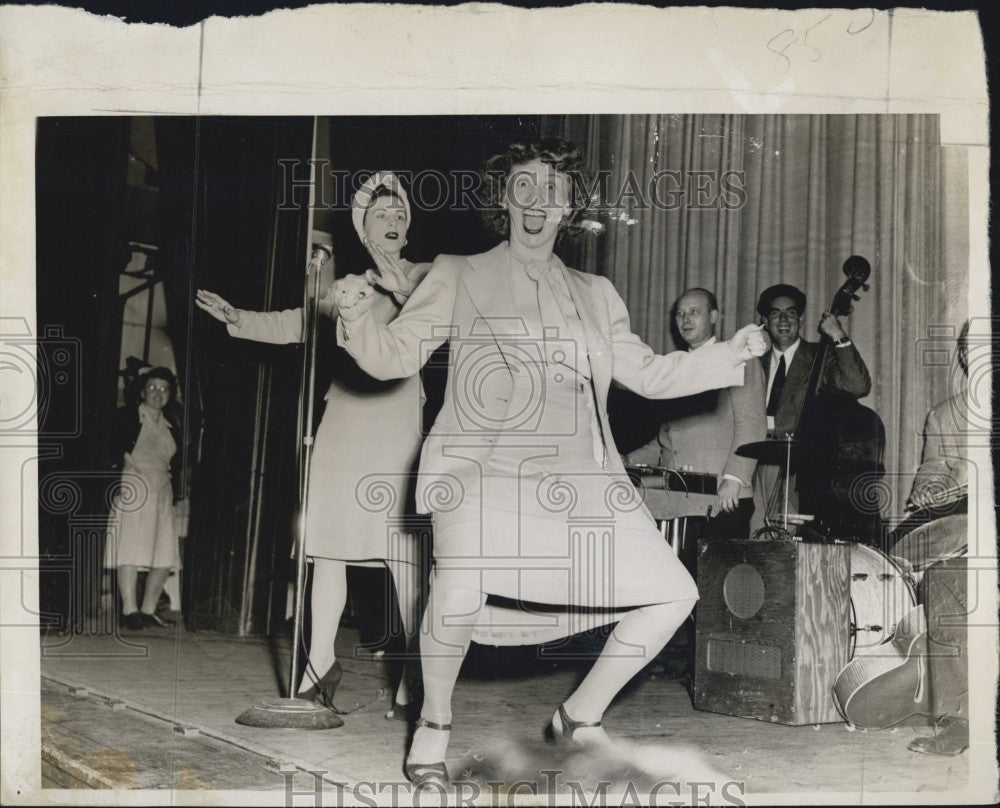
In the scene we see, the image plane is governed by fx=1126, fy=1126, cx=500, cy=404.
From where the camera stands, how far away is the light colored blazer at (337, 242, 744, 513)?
14.6ft

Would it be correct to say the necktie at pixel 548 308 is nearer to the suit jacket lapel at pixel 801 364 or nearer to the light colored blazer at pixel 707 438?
the light colored blazer at pixel 707 438

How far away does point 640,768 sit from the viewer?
4.24 metres

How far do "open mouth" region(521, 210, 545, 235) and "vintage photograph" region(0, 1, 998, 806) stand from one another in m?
0.01

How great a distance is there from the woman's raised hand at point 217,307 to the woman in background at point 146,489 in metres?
0.99

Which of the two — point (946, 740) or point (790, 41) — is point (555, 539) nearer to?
point (946, 740)

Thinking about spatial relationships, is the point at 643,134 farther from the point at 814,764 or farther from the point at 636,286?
the point at 814,764

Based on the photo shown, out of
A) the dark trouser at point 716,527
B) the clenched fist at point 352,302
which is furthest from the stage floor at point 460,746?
the clenched fist at point 352,302

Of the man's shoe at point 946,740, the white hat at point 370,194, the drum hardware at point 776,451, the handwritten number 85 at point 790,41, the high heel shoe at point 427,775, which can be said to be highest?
the handwritten number 85 at point 790,41

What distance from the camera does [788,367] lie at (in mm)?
4996

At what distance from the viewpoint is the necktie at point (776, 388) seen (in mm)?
5004

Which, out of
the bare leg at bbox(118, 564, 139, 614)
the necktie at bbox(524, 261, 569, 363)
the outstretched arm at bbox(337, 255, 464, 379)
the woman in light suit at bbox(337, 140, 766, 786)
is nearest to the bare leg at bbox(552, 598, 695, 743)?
the woman in light suit at bbox(337, 140, 766, 786)

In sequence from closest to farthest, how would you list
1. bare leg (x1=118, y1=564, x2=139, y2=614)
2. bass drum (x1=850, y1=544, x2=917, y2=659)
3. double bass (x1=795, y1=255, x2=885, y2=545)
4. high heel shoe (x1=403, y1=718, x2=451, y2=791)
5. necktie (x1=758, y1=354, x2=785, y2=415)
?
high heel shoe (x1=403, y1=718, x2=451, y2=791) < bass drum (x1=850, y1=544, x2=917, y2=659) < double bass (x1=795, y1=255, x2=885, y2=545) < necktie (x1=758, y1=354, x2=785, y2=415) < bare leg (x1=118, y1=564, x2=139, y2=614)

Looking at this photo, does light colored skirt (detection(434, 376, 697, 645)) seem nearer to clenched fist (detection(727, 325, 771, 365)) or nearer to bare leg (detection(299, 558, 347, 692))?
clenched fist (detection(727, 325, 771, 365))

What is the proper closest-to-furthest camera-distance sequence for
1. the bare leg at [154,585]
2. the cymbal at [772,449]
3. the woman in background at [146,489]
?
the cymbal at [772,449]
the woman in background at [146,489]
the bare leg at [154,585]
